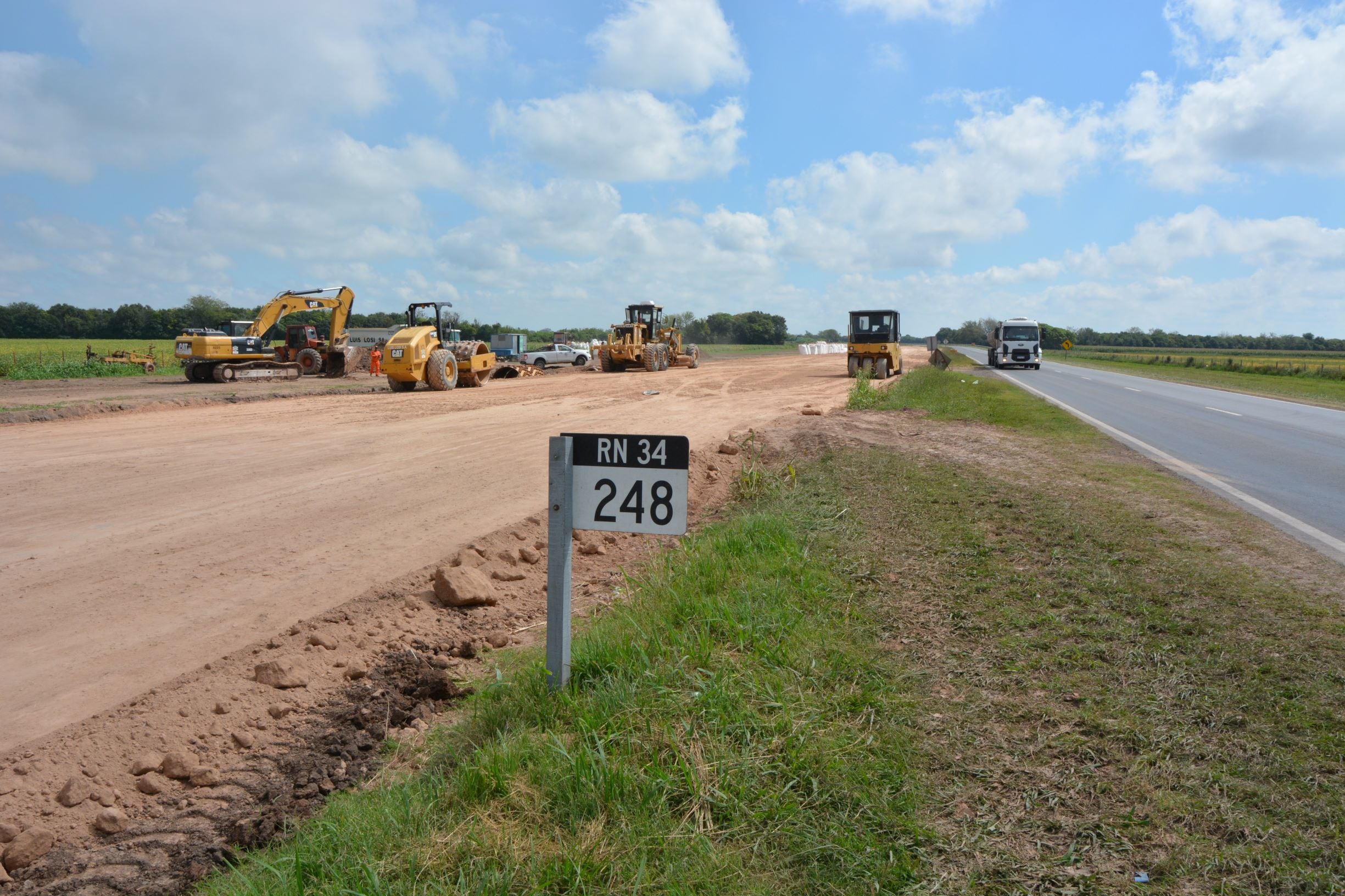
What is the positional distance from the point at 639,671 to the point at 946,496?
5613mm

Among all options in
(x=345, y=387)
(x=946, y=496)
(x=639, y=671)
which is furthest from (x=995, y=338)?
(x=639, y=671)

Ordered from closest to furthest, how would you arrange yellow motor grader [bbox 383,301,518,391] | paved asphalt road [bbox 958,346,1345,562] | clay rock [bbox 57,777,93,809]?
clay rock [bbox 57,777,93,809], paved asphalt road [bbox 958,346,1345,562], yellow motor grader [bbox 383,301,518,391]

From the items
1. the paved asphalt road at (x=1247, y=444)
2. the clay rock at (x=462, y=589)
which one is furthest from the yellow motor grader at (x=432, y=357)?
the clay rock at (x=462, y=589)

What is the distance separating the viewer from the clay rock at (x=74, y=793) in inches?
157

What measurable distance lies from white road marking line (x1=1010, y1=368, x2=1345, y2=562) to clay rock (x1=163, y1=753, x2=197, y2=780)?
26.5 feet

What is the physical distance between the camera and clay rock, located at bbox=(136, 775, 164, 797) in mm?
4141

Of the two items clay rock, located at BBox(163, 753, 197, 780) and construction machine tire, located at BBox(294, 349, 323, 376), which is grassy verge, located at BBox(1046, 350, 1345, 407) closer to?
clay rock, located at BBox(163, 753, 197, 780)

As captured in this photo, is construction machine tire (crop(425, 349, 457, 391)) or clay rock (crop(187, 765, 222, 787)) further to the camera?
construction machine tire (crop(425, 349, 457, 391))

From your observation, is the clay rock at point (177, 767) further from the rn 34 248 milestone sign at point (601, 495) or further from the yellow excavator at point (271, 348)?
the yellow excavator at point (271, 348)

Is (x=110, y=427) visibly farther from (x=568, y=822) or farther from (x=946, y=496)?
(x=568, y=822)

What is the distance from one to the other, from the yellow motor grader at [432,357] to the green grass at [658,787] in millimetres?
22258

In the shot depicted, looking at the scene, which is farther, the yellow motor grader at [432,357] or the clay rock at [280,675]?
the yellow motor grader at [432,357]

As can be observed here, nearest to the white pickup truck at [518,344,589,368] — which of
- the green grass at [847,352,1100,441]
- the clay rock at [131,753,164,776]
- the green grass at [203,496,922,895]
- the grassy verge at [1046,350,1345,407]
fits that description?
the green grass at [847,352,1100,441]

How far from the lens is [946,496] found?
8.85 metres
